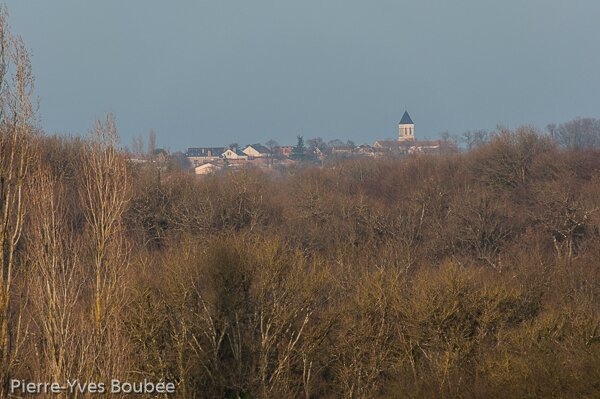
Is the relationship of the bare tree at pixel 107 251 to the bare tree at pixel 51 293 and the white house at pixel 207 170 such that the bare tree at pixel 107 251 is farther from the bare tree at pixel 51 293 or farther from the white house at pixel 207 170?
the white house at pixel 207 170

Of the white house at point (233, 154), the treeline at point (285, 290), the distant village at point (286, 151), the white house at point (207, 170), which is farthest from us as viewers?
the white house at point (233, 154)

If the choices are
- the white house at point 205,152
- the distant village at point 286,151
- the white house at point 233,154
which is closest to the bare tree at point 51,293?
the distant village at point 286,151

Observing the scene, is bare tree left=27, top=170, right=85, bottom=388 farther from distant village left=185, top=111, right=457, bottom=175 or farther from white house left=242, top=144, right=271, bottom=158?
white house left=242, top=144, right=271, bottom=158

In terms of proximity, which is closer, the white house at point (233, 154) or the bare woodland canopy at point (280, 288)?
the bare woodland canopy at point (280, 288)

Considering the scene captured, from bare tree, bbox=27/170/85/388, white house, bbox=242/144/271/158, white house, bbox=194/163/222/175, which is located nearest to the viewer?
bare tree, bbox=27/170/85/388

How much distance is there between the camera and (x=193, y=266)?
27.3 metres

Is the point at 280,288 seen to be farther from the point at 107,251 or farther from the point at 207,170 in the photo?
the point at 207,170

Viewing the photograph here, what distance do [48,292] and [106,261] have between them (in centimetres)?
223

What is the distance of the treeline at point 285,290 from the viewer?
15422 millimetres

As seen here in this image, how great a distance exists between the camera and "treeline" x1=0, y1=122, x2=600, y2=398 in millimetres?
15422

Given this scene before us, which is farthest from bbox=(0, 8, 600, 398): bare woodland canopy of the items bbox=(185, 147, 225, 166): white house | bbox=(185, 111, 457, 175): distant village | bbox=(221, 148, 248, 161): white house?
bbox=(221, 148, 248, 161): white house

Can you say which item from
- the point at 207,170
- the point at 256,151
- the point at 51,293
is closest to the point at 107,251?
the point at 51,293

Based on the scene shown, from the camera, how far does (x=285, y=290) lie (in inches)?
1054

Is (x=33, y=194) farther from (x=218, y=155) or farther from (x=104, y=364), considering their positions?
(x=218, y=155)
